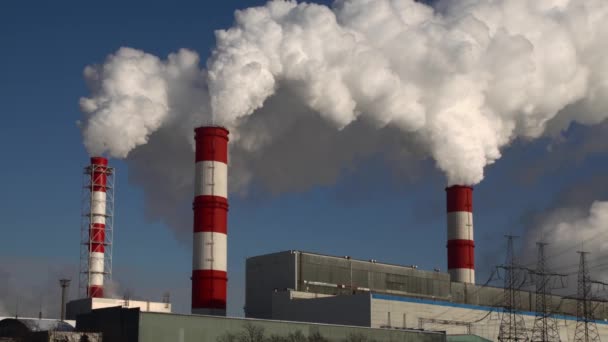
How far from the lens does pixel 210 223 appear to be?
52.8 m

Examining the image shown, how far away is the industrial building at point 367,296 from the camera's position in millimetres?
55969

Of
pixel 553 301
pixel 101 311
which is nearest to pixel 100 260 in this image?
pixel 101 311

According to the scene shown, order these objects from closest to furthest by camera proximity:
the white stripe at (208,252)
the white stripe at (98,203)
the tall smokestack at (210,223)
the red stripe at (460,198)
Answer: the tall smokestack at (210,223) < the white stripe at (208,252) < the white stripe at (98,203) < the red stripe at (460,198)

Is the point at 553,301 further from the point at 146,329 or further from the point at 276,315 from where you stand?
the point at 146,329

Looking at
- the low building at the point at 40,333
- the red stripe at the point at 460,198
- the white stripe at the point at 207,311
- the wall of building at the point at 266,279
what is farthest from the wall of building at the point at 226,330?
the red stripe at the point at 460,198

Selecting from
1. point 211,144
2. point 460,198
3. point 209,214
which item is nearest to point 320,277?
point 209,214

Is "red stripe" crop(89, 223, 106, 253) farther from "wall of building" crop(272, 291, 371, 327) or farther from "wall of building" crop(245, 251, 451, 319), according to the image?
"wall of building" crop(272, 291, 371, 327)

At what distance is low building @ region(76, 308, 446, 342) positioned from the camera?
38.7 meters

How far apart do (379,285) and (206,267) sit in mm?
15971

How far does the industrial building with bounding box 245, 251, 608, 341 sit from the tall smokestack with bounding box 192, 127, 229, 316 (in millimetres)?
6718

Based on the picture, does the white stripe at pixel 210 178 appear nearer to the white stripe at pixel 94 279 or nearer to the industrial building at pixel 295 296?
the industrial building at pixel 295 296

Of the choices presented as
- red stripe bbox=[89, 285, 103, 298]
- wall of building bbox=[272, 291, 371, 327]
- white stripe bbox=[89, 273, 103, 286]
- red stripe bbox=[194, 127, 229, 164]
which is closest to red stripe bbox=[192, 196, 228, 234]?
red stripe bbox=[194, 127, 229, 164]

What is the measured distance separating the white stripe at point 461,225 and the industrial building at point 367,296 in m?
3.80

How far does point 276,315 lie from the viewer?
5794 cm
